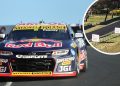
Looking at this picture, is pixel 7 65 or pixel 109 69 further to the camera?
pixel 109 69

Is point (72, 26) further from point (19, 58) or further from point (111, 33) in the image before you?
point (19, 58)

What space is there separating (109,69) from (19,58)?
3.53m

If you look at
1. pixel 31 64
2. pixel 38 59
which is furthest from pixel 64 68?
pixel 31 64

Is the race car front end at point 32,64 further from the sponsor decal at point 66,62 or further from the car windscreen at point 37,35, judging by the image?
the car windscreen at point 37,35

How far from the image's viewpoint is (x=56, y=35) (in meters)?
13.3

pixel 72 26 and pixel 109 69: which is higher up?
pixel 72 26

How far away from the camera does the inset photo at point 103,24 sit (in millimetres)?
11930

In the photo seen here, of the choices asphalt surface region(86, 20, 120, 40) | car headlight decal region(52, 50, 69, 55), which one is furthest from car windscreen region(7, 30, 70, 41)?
car headlight decal region(52, 50, 69, 55)

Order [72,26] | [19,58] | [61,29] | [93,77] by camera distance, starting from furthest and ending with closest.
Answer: [72,26]
[61,29]
[93,77]
[19,58]

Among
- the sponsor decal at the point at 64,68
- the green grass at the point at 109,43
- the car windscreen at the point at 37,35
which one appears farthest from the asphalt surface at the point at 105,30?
the car windscreen at the point at 37,35

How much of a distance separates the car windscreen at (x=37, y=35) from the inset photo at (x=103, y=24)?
101cm

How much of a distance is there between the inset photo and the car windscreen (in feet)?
3.30

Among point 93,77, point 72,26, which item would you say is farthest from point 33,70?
point 72,26

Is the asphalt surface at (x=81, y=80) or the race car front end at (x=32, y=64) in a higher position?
the race car front end at (x=32, y=64)
